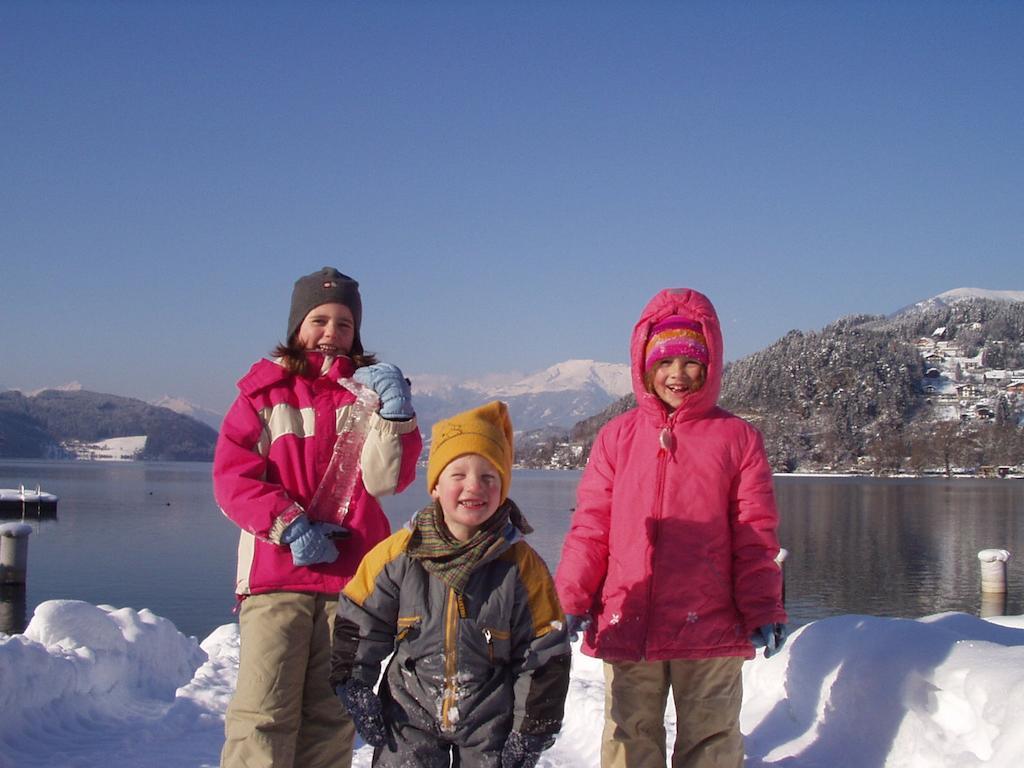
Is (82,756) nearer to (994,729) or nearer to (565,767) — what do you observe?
(565,767)

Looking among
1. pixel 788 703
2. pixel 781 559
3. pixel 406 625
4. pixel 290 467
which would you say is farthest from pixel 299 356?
pixel 781 559

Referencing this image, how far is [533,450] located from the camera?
17425 cm

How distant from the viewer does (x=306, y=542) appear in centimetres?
305

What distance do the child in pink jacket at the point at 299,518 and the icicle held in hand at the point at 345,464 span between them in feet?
0.05

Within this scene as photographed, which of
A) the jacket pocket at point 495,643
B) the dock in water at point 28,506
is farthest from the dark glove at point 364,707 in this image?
the dock in water at point 28,506

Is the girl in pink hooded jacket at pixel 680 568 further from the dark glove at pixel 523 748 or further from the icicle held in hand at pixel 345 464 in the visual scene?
the icicle held in hand at pixel 345 464

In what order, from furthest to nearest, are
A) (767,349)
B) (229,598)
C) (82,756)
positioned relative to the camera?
(767,349)
(229,598)
(82,756)

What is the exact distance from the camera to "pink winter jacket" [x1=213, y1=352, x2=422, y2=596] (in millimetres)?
3135

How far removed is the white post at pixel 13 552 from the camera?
61.3ft

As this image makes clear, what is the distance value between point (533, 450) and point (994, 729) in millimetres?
171339

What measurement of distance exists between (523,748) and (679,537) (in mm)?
1102

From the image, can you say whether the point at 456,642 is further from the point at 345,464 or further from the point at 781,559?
the point at 781,559

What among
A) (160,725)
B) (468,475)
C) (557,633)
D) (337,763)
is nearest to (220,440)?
(468,475)

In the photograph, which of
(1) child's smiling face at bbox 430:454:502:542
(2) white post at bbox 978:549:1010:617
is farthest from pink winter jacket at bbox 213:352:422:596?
(2) white post at bbox 978:549:1010:617
